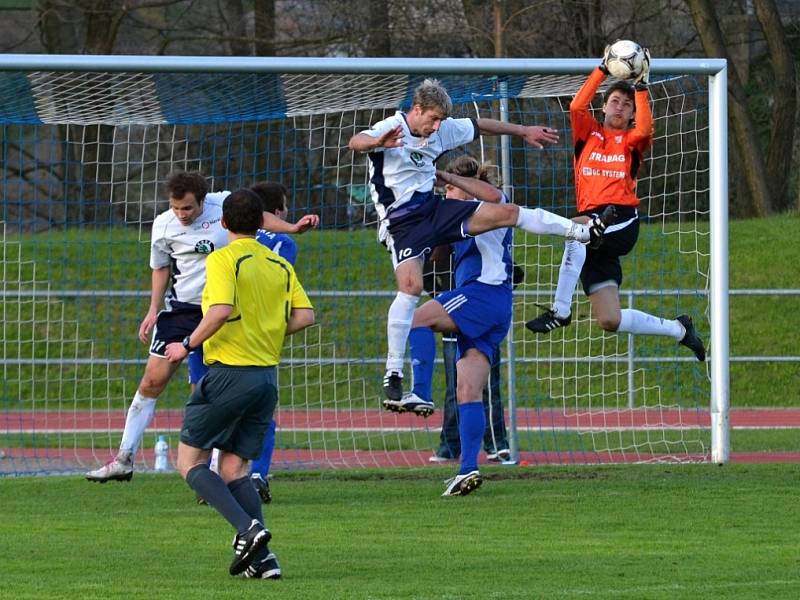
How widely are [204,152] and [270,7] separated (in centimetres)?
669

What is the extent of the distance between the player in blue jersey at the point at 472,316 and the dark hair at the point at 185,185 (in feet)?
5.51

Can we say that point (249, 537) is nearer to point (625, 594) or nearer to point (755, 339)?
point (625, 594)

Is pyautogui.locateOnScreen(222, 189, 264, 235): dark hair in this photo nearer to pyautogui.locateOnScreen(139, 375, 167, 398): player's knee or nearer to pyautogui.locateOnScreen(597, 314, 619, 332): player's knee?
pyautogui.locateOnScreen(139, 375, 167, 398): player's knee

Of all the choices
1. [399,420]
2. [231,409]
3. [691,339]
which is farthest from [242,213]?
[399,420]

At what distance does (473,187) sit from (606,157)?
1.09 metres

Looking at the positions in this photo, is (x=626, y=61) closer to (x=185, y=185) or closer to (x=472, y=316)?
(x=472, y=316)

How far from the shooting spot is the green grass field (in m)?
6.67

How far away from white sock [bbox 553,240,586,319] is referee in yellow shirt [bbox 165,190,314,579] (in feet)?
13.3

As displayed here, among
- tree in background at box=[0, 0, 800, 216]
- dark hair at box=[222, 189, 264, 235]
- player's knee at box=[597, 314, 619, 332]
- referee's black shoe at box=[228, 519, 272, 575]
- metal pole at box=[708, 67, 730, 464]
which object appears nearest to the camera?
referee's black shoe at box=[228, 519, 272, 575]

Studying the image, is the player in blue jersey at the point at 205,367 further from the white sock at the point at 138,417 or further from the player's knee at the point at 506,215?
the player's knee at the point at 506,215

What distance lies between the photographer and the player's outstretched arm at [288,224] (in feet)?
30.3

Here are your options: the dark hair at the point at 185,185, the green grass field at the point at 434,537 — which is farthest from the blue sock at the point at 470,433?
the dark hair at the point at 185,185

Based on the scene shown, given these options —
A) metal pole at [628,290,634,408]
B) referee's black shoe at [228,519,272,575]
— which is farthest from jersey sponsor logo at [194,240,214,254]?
metal pole at [628,290,634,408]

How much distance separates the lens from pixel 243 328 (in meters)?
7.18
